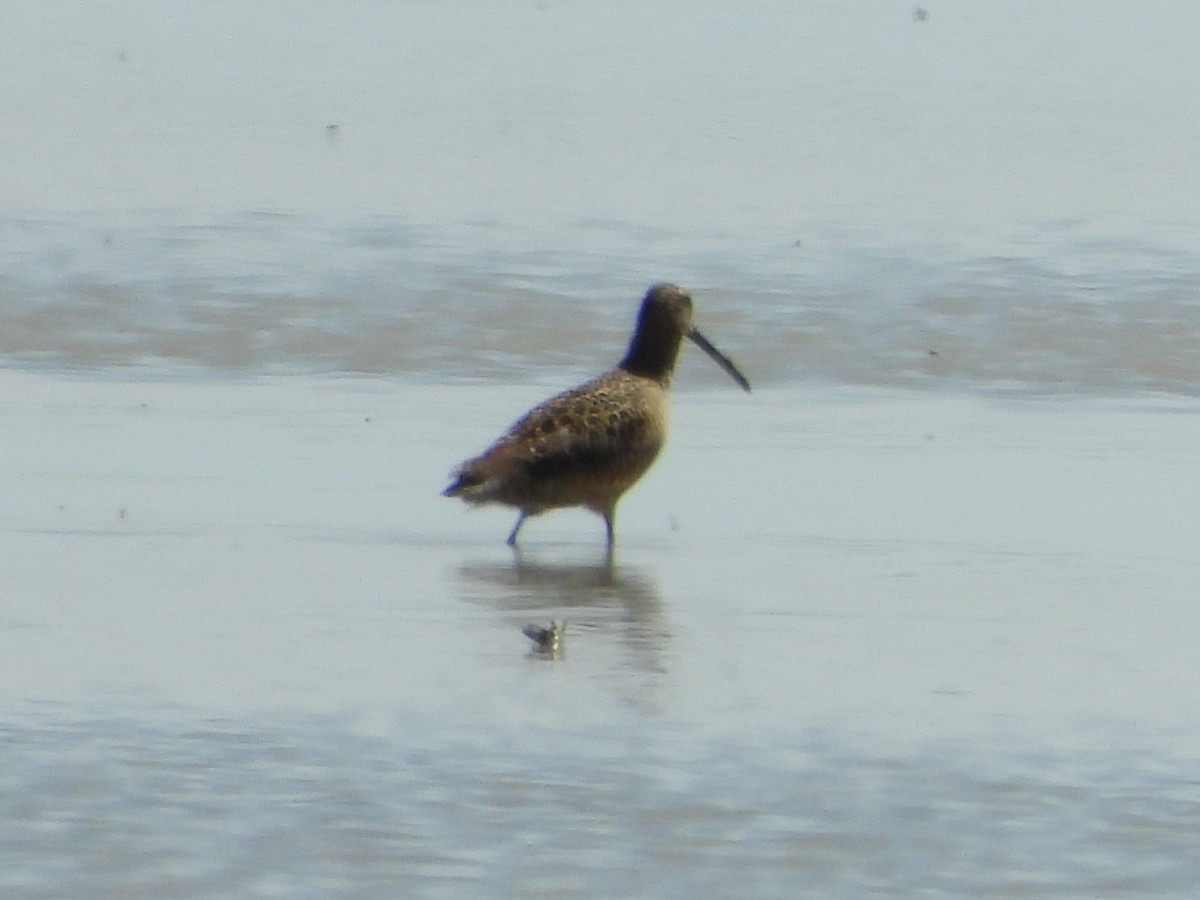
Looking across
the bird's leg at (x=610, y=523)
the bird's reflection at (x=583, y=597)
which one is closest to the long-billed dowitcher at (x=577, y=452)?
the bird's leg at (x=610, y=523)

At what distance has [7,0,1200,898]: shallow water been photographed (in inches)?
244

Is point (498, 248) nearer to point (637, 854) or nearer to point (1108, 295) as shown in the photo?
point (1108, 295)

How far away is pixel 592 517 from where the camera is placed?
33.5 ft

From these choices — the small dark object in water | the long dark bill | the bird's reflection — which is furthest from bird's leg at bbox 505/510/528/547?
the small dark object in water

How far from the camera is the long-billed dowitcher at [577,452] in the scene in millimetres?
9352

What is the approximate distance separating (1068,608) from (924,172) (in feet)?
34.2

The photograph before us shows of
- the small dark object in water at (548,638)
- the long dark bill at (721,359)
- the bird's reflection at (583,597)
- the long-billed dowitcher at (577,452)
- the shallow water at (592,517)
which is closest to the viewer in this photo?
the shallow water at (592,517)

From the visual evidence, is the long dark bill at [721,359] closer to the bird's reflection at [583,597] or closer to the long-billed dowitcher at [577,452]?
the long-billed dowitcher at [577,452]

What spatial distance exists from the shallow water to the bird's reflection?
0.03 m

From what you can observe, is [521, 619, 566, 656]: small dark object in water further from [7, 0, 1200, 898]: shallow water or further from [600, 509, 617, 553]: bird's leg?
[600, 509, 617, 553]: bird's leg

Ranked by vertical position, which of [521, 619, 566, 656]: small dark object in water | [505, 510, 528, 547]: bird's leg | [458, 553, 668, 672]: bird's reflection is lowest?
[505, 510, 528, 547]: bird's leg

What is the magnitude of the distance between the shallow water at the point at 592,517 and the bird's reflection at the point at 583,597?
0.03 meters

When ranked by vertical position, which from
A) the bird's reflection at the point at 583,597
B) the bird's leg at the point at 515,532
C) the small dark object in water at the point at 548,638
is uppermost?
the small dark object in water at the point at 548,638

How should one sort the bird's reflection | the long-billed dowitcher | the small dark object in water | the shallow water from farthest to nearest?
the long-billed dowitcher, the bird's reflection, the small dark object in water, the shallow water
